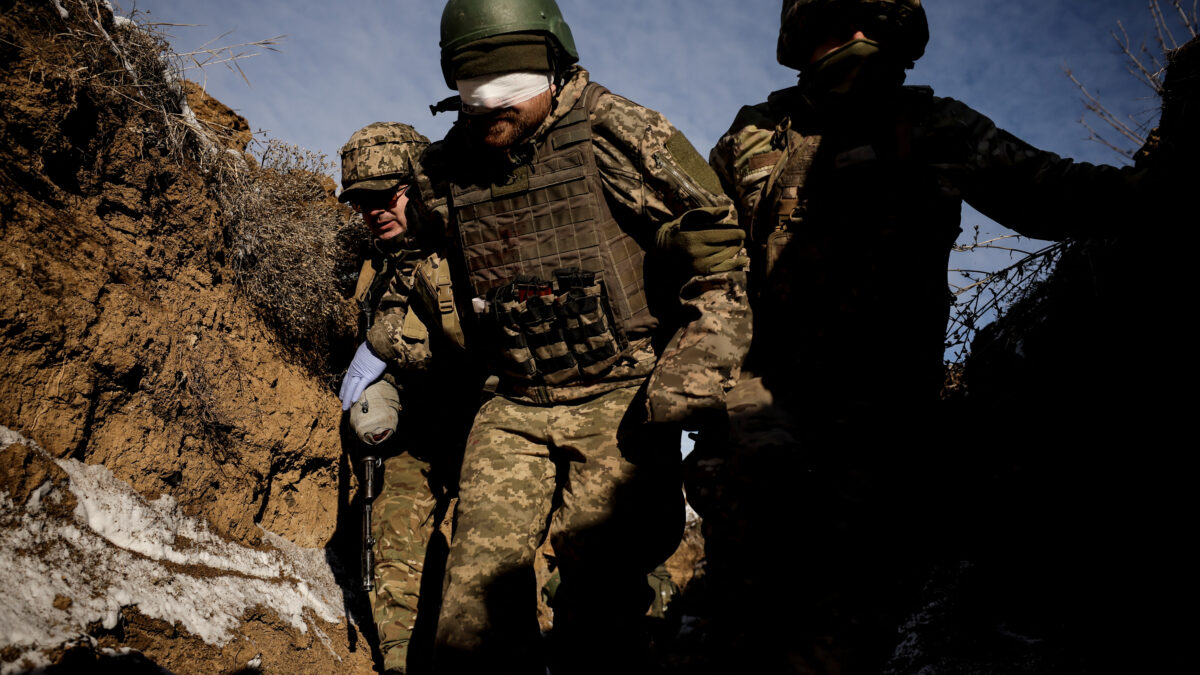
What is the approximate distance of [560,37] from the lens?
110 inches

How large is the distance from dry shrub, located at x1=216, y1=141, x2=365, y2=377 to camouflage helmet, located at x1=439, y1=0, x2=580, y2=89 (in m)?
1.69

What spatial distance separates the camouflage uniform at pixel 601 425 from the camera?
98.3 inches

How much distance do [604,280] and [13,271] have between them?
7.20 ft

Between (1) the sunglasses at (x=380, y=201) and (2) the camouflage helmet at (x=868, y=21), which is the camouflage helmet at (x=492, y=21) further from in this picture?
(1) the sunglasses at (x=380, y=201)

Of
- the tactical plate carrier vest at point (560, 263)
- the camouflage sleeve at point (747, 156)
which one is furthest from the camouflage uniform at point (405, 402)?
the camouflage sleeve at point (747, 156)

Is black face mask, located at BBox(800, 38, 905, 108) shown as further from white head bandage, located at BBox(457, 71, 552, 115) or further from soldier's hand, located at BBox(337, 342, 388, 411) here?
soldier's hand, located at BBox(337, 342, 388, 411)

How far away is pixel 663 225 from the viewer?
262 centimetres

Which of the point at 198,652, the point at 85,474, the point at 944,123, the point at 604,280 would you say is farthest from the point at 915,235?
the point at 85,474

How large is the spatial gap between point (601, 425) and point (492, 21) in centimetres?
166

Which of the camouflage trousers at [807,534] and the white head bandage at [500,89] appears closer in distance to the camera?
the camouflage trousers at [807,534]

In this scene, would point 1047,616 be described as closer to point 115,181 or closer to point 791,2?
point 791,2

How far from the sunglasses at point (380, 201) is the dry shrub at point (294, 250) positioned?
1.60 ft

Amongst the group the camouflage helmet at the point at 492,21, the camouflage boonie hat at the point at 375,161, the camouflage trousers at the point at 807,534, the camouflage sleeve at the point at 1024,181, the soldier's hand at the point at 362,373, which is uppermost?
the camouflage boonie hat at the point at 375,161

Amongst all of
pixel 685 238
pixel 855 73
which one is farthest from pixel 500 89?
pixel 855 73
